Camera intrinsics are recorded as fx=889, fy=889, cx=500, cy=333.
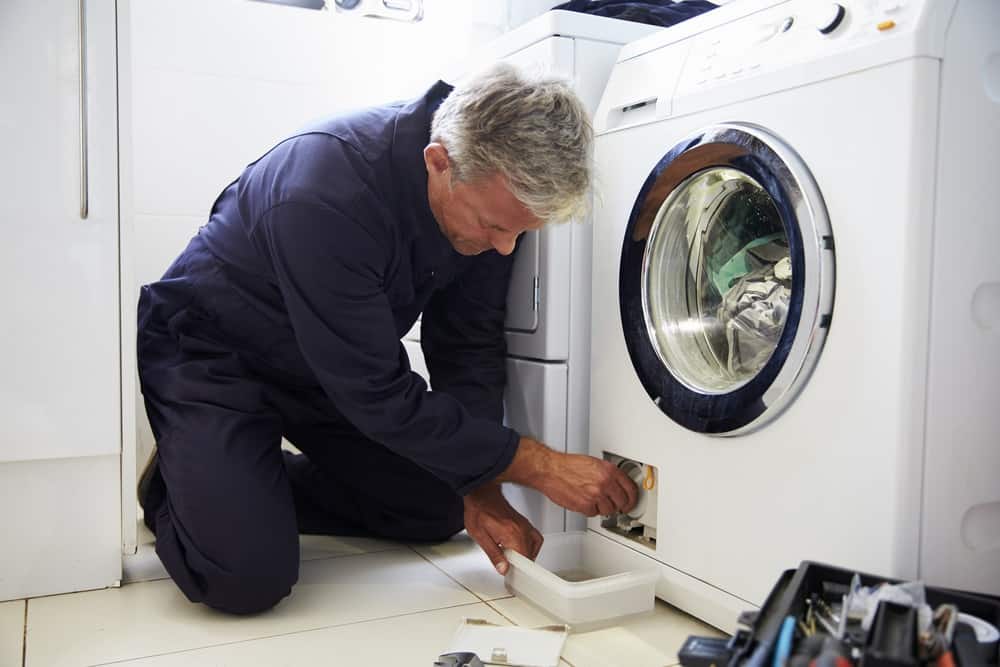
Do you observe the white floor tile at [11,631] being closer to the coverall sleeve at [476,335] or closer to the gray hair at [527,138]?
the coverall sleeve at [476,335]

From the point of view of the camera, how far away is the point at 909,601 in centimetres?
95

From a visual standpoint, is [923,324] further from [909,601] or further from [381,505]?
[381,505]

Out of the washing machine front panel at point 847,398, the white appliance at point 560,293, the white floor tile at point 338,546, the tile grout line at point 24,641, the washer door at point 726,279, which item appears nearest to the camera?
the washing machine front panel at point 847,398

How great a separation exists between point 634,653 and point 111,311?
1.05 meters

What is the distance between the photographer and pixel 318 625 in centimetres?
143

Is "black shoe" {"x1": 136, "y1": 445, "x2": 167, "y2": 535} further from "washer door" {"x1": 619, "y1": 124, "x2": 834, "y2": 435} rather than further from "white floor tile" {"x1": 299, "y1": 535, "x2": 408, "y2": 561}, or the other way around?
"washer door" {"x1": 619, "y1": 124, "x2": 834, "y2": 435}

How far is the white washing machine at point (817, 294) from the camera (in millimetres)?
1057

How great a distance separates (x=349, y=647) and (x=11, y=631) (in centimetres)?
54

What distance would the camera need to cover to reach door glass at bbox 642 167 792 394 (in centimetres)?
134

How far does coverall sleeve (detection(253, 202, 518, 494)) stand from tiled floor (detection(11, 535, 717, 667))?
0.24m

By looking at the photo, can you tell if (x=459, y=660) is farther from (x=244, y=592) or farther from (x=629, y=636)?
(x=244, y=592)

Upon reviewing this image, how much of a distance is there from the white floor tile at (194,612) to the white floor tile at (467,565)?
0.03 m

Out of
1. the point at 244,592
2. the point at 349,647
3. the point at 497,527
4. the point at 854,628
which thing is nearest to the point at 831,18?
the point at 854,628

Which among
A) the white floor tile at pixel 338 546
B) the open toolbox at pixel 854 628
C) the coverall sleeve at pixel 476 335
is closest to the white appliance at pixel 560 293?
the coverall sleeve at pixel 476 335
